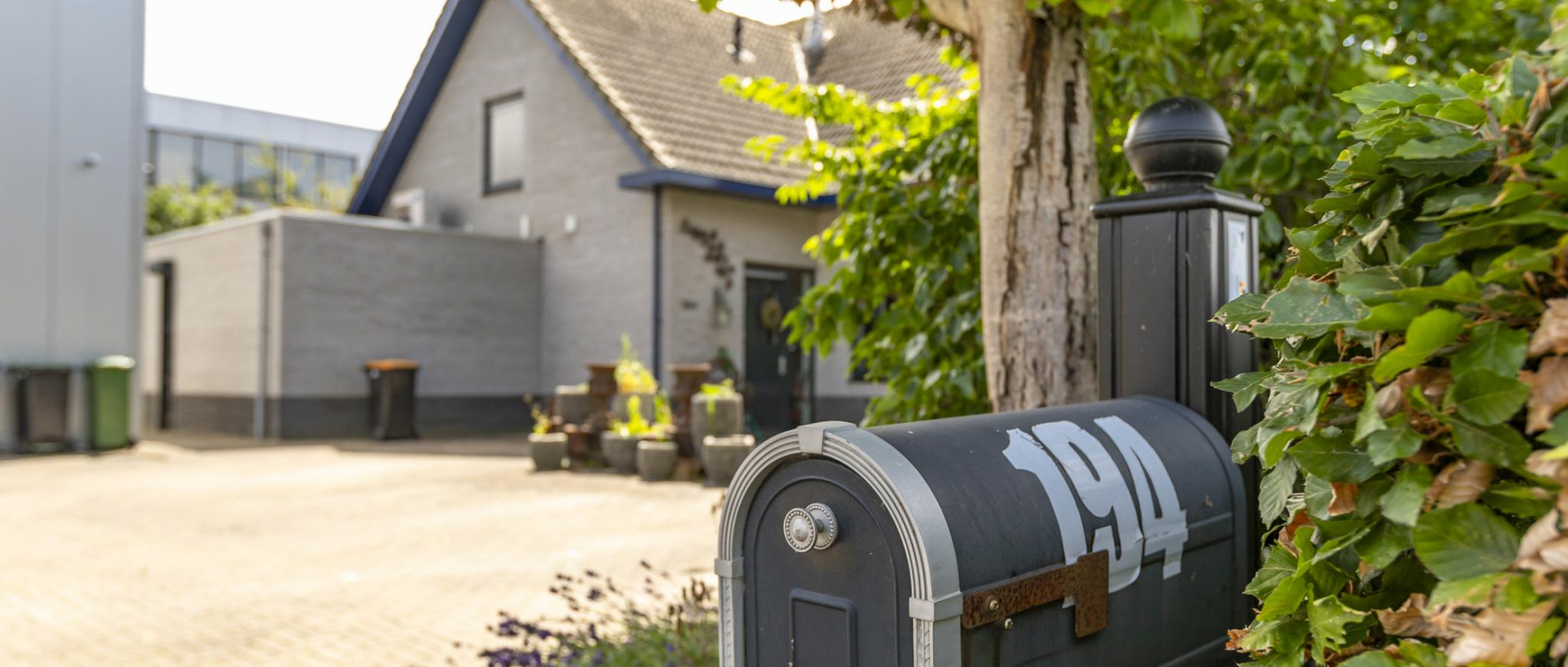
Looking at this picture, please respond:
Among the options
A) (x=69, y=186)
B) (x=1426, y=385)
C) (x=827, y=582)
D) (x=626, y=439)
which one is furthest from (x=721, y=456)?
(x=69, y=186)

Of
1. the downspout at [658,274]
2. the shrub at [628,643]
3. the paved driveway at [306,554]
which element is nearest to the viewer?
the shrub at [628,643]

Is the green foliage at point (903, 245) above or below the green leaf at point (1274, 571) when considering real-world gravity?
above

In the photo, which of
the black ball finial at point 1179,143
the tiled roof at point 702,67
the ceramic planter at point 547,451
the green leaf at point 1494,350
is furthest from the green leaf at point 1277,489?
the tiled roof at point 702,67

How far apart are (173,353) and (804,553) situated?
1880 cm

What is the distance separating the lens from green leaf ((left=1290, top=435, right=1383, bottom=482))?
1427 millimetres

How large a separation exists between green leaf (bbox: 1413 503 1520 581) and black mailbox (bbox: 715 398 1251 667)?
735mm

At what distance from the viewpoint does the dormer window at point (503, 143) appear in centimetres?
1719

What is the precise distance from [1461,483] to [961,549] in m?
0.78

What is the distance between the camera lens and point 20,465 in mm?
12695

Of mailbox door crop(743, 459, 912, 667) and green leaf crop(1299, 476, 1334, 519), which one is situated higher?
green leaf crop(1299, 476, 1334, 519)

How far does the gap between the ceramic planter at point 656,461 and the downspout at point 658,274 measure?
4.19 m

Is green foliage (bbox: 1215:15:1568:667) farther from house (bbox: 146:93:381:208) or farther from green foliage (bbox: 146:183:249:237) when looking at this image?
house (bbox: 146:93:381:208)

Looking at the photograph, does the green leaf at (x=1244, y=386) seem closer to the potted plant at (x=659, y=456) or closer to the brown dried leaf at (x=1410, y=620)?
the brown dried leaf at (x=1410, y=620)

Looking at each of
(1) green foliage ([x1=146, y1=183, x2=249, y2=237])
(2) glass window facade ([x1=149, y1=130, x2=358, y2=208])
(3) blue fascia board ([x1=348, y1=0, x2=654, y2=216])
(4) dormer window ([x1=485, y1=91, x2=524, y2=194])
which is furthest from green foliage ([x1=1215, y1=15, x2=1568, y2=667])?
(2) glass window facade ([x1=149, y1=130, x2=358, y2=208])
